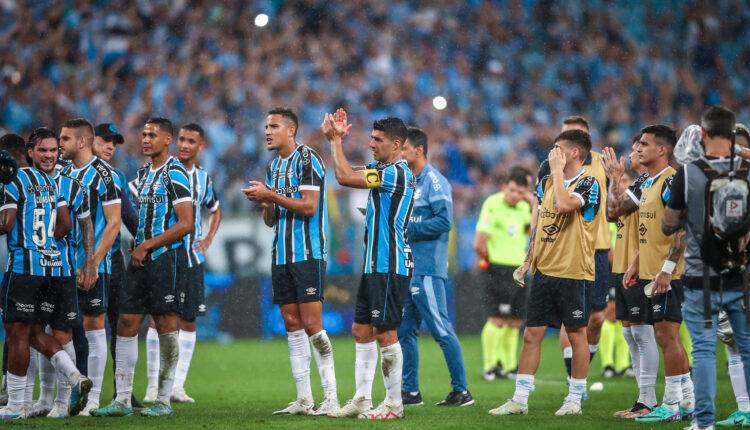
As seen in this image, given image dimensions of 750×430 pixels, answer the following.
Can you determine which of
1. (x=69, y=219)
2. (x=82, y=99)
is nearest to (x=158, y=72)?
(x=82, y=99)

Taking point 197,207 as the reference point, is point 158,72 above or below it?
above

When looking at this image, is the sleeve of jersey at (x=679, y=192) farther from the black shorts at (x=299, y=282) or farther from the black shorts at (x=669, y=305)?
the black shorts at (x=299, y=282)

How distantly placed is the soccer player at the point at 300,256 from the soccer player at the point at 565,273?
1.60m

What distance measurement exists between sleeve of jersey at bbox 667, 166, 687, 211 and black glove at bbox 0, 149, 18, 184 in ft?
17.4

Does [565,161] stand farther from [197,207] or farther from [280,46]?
[280,46]

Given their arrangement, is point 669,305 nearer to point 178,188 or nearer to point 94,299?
point 178,188

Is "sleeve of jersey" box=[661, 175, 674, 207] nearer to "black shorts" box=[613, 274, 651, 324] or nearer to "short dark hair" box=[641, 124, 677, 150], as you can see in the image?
"short dark hair" box=[641, 124, 677, 150]

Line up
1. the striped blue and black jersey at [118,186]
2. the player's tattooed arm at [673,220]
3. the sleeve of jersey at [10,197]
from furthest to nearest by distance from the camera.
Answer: the striped blue and black jersey at [118,186]
the sleeve of jersey at [10,197]
the player's tattooed arm at [673,220]

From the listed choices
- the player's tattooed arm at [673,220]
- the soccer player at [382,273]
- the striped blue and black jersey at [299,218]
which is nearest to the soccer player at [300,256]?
the striped blue and black jersey at [299,218]

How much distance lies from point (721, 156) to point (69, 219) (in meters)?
5.40

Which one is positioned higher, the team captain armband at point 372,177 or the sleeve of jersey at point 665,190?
the team captain armband at point 372,177

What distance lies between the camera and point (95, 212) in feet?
32.1

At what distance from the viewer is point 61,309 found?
9031 millimetres

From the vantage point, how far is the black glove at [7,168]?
8.75m
